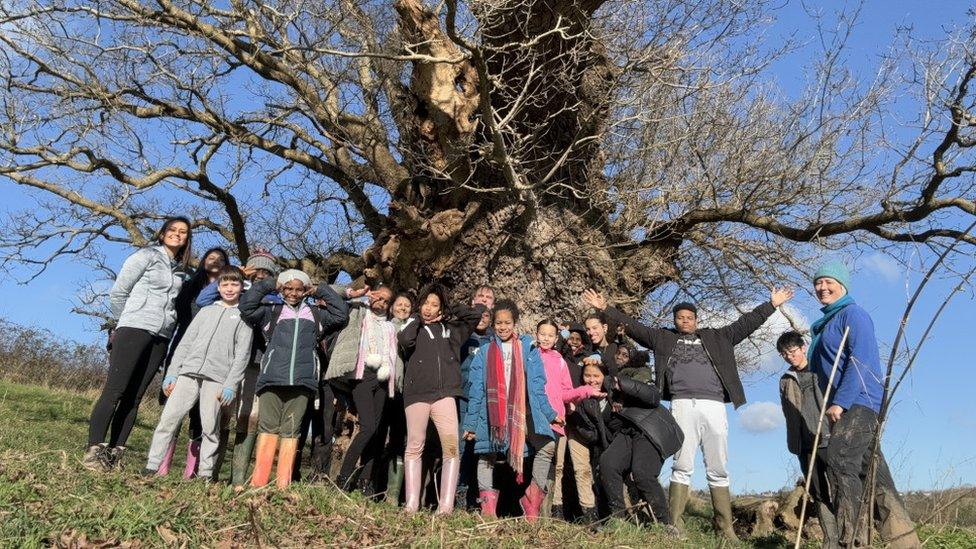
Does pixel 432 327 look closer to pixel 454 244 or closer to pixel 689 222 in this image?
pixel 454 244

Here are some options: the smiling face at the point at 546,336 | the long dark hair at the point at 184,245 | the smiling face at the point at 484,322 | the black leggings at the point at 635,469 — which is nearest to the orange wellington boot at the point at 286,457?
the long dark hair at the point at 184,245

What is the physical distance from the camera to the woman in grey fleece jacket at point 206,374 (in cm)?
527

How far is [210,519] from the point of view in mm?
3430

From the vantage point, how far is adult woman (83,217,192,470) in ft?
17.1

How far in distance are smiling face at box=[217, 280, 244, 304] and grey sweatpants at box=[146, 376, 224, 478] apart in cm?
65

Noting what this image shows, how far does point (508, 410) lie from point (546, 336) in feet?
2.86

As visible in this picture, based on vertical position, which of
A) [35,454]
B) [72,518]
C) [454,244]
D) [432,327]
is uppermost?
[454,244]

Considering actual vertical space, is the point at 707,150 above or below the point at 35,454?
above

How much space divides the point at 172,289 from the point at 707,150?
245 inches

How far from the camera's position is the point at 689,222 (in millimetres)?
9000

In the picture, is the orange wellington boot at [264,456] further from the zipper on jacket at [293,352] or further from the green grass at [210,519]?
the green grass at [210,519]

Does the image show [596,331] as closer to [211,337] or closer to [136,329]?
[211,337]

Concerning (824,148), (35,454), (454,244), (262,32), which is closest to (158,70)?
(262,32)

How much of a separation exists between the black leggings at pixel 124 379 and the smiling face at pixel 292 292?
93 cm
